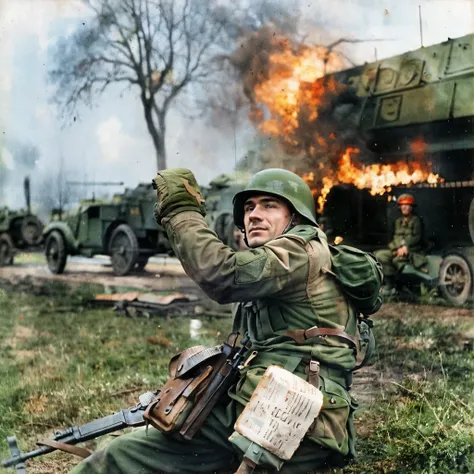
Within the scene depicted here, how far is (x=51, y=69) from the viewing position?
553 cm

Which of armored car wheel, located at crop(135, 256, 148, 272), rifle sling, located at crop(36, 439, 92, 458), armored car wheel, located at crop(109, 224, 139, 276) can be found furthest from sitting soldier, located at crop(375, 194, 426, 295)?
rifle sling, located at crop(36, 439, 92, 458)

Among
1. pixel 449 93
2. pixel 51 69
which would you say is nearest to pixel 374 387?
pixel 449 93

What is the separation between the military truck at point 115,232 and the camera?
610 cm

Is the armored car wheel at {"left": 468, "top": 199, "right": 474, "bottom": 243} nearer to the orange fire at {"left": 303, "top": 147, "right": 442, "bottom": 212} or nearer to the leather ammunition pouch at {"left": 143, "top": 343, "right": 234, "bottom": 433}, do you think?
the orange fire at {"left": 303, "top": 147, "right": 442, "bottom": 212}

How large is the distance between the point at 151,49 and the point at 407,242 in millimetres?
2410

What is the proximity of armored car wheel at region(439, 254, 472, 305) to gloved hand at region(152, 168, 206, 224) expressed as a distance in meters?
2.93

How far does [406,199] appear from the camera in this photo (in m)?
5.46

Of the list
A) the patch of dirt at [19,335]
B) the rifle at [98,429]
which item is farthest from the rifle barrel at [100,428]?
the patch of dirt at [19,335]

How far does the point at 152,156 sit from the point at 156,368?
1.51m

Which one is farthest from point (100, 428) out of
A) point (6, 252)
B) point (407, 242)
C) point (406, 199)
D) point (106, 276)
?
point (6, 252)

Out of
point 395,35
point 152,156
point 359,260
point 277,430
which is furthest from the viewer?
point 152,156

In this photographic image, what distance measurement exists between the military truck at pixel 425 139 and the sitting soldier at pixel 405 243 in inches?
2.8

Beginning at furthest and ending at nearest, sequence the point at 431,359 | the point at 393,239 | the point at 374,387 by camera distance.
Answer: the point at 393,239 → the point at 431,359 → the point at 374,387

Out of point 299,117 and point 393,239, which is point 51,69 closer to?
point 299,117
